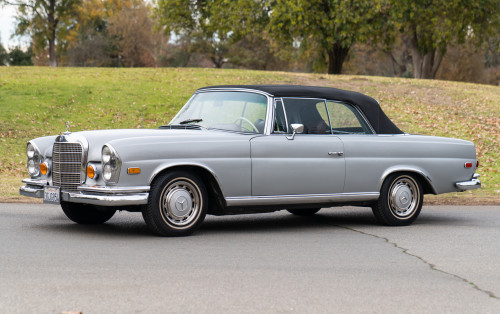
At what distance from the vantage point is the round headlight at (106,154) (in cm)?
782

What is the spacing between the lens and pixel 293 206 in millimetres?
8977

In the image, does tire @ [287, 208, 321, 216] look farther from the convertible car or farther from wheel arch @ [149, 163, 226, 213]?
wheel arch @ [149, 163, 226, 213]

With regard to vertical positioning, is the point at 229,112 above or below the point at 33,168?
above

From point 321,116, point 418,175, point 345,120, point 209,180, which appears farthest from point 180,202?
point 418,175

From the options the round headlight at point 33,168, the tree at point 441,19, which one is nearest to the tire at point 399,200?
the round headlight at point 33,168

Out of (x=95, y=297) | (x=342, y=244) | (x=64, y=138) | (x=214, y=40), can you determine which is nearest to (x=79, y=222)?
(x=64, y=138)

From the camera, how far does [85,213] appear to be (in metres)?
9.17

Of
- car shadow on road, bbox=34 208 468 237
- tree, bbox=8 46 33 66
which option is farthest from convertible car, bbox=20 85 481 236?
tree, bbox=8 46 33 66

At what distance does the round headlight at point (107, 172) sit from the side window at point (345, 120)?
303 centimetres

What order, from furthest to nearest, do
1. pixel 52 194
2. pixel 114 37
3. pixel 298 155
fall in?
1. pixel 114 37
2. pixel 298 155
3. pixel 52 194

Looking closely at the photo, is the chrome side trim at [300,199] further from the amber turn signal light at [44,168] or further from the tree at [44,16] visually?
the tree at [44,16]

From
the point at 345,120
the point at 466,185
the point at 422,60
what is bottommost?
the point at 466,185

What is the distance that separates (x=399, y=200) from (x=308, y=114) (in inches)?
67.2

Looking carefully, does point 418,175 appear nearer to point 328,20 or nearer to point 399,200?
point 399,200
